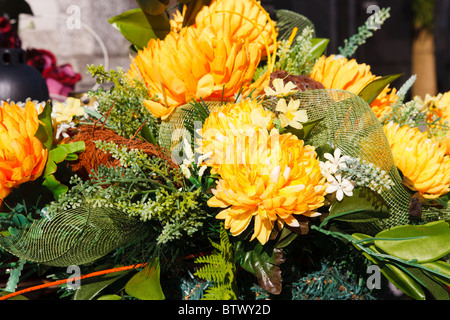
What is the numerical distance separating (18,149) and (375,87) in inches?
21.0

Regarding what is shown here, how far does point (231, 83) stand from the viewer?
66 centimetres

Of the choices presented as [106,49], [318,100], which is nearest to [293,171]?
[318,100]

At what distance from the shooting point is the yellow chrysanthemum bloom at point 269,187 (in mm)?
519

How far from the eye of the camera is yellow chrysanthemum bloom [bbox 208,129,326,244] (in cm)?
52

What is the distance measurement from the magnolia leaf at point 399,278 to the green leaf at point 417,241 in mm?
17

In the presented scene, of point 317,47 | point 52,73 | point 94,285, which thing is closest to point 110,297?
point 94,285

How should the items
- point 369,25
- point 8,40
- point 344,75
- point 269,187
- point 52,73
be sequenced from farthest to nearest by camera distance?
point 52,73 → point 8,40 → point 369,25 → point 344,75 → point 269,187

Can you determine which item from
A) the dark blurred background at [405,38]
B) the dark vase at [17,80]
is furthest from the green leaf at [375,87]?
the dark blurred background at [405,38]

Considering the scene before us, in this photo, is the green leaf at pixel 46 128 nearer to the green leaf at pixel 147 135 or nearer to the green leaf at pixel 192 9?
the green leaf at pixel 147 135

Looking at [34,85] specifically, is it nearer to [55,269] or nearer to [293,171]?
[55,269]

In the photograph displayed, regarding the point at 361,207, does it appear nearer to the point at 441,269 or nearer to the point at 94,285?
the point at 441,269

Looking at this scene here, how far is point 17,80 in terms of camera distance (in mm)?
889

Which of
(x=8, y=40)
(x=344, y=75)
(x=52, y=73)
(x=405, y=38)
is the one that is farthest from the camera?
(x=405, y=38)
